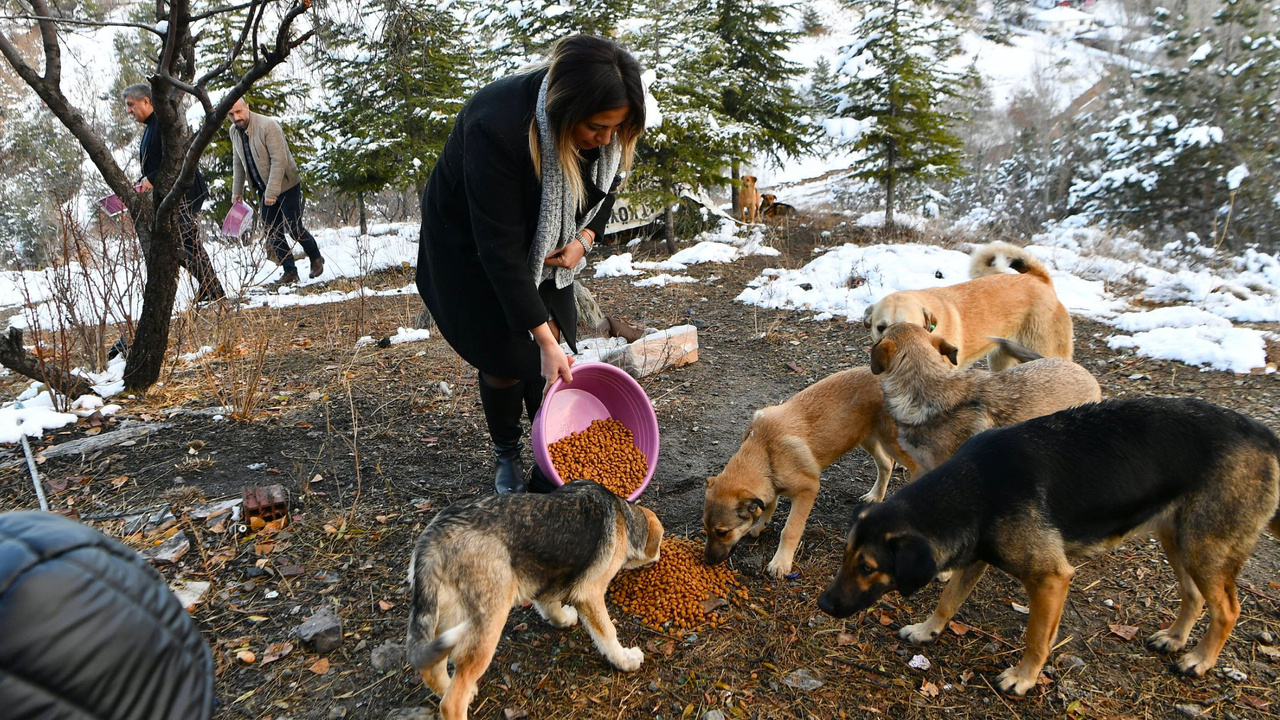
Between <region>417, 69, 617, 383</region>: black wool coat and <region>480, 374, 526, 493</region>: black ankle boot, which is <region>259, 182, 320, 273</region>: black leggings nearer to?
<region>480, 374, 526, 493</region>: black ankle boot

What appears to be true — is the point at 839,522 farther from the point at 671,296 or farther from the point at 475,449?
the point at 671,296

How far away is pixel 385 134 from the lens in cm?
1316

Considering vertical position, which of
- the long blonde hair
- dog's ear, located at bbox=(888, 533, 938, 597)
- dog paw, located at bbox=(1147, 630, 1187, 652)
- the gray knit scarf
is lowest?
dog paw, located at bbox=(1147, 630, 1187, 652)

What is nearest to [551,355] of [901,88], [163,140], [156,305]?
[156,305]

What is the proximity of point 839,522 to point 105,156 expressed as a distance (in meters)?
6.58

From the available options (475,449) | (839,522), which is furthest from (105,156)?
(839,522)

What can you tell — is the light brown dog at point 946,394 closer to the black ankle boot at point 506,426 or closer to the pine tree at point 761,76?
the black ankle boot at point 506,426

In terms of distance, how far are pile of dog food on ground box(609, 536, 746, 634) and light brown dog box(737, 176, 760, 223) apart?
1367 cm

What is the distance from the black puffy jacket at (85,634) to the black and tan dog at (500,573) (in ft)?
4.41

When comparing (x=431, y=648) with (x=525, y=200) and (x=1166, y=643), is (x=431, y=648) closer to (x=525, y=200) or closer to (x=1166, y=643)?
(x=525, y=200)

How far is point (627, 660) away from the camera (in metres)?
2.87

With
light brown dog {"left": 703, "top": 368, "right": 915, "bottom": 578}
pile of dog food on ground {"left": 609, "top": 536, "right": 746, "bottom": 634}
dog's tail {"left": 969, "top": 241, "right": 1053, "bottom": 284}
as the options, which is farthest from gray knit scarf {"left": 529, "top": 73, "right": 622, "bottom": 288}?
dog's tail {"left": 969, "top": 241, "right": 1053, "bottom": 284}

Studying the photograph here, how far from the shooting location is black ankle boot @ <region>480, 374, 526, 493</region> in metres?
3.90

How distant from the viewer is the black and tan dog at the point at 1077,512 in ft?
8.75
